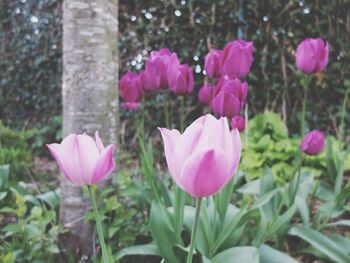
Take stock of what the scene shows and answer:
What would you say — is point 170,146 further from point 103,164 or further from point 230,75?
point 230,75

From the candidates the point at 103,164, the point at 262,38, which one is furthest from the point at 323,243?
the point at 262,38

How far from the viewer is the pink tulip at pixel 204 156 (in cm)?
64

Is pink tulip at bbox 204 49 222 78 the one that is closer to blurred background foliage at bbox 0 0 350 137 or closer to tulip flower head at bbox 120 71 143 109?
tulip flower head at bbox 120 71 143 109

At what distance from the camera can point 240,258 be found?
1231 millimetres

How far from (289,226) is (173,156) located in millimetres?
1105

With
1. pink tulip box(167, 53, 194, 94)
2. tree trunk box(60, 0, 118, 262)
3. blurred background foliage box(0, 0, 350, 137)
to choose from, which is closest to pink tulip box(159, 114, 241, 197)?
pink tulip box(167, 53, 194, 94)

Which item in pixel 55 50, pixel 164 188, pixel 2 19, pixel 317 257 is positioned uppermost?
pixel 2 19

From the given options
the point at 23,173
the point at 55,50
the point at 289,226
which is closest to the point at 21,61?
the point at 55,50

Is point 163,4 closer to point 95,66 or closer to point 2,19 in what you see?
point 2,19

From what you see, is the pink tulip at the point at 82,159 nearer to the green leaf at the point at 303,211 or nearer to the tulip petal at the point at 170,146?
the tulip petal at the point at 170,146

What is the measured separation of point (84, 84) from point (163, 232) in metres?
0.71

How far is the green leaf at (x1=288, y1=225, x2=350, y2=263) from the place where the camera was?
1.48m

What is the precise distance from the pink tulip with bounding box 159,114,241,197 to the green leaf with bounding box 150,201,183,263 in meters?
0.70

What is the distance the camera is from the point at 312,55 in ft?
5.07
